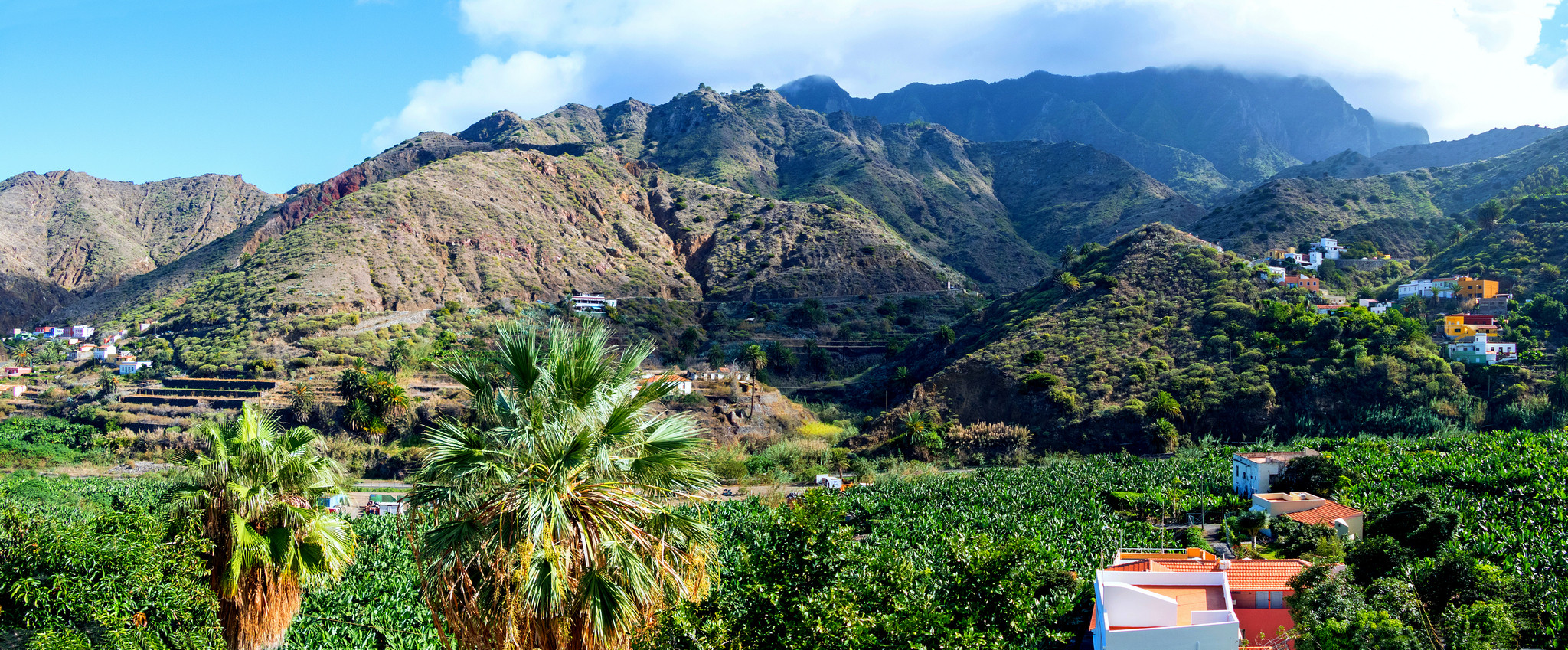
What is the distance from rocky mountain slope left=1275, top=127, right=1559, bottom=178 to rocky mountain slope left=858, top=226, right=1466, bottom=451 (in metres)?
81.6

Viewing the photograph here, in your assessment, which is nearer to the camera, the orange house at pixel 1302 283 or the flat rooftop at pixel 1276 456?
the flat rooftop at pixel 1276 456

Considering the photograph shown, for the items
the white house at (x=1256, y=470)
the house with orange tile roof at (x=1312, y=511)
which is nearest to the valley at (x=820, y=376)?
the white house at (x=1256, y=470)

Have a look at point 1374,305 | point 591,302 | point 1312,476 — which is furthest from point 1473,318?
point 591,302

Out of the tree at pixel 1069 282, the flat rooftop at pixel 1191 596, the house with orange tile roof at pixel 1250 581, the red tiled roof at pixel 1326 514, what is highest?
the tree at pixel 1069 282

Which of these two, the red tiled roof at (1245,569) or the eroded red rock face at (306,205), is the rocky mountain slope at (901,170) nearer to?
the eroded red rock face at (306,205)

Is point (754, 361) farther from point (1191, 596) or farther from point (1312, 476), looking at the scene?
point (1191, 596)

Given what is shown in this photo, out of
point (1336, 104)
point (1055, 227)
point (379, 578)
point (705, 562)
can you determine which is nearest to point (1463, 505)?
point (705, 562)

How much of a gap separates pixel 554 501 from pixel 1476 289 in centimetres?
6792

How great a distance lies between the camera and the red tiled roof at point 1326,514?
2795cm

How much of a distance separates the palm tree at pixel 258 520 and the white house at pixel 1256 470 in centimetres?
3392

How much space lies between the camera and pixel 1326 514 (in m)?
28.7

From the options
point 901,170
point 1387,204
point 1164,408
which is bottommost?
point 1164,408

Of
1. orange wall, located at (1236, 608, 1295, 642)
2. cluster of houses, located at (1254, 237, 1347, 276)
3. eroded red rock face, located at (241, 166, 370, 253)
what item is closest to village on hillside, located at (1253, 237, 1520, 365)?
cluster of houses, located at (1254, 237, 1347, 276)

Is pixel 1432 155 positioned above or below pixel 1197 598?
above
